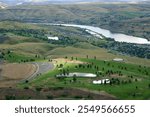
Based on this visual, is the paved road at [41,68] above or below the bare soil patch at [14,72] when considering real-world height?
below

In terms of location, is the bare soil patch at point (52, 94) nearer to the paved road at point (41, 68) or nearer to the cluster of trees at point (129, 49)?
the paved road at point (41, 68)

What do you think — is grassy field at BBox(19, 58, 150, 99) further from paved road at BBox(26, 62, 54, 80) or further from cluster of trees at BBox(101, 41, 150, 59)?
cluster of trees at BBox(101, 41, 150, 59)

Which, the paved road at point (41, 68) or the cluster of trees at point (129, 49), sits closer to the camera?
the paved road at point (41, 68)

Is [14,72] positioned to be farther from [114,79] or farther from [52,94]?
[52,94]

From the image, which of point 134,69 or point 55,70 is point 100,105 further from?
point 134,69

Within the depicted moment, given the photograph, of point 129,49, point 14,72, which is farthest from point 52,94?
point 129,49

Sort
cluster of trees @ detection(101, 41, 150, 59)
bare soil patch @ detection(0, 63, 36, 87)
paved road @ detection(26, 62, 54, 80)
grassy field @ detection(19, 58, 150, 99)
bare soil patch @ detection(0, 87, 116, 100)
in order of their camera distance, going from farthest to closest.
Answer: cluster of trees @ detection(101, 41, 150, 59), paved road @ detection(26, 62, 54, 80), bare soil patch @ detection(0, 63, 36, 87), grassy field @ detection(19, 58, 150, 99), bare soil patch @ detection(0, 87, 116, 100)

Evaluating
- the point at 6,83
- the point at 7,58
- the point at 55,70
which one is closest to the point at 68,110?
the point at 6,83

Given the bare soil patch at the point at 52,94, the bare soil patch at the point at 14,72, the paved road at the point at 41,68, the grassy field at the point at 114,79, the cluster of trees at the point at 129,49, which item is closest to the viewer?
the bare soil patch at the point at 52,94

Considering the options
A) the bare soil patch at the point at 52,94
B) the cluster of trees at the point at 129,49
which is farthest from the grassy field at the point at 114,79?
the cluster of trees at the point at 129,49

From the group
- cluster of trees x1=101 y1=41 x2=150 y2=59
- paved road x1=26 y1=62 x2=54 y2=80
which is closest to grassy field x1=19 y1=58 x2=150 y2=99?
paved road x1=26 y1=62 x2=54 y2=80

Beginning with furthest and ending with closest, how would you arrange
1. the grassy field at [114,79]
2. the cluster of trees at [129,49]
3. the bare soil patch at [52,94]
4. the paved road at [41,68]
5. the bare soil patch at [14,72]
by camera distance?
the cluster of trees at [129,49] → the paved road at [41,68] → the bare soil patch at [14,72] → the grassy field at [114,79] → the bare soil patch at [52,94]
